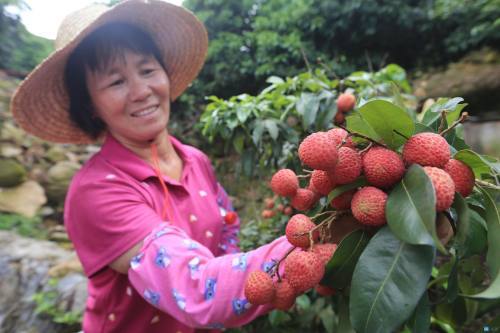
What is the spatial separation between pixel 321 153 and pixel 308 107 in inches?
33.3

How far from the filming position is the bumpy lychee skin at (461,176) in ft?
1.43

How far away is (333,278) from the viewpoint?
0.49 meters

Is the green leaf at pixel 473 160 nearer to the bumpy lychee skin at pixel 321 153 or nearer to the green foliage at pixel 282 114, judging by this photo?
the bumpy lychee skin at pixel 321 153

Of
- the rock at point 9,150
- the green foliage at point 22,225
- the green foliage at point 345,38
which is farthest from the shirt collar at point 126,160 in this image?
the rock at point 9,150

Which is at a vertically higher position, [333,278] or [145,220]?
[333,278]

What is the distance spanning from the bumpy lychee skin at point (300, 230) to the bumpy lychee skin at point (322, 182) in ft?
0.15

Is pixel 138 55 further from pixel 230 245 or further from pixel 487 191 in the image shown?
pixel 487 191

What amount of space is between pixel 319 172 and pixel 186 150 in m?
0.83

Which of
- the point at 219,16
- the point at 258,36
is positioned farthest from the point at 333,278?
the point at 219,16

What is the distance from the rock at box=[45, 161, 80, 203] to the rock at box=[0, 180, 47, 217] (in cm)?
7

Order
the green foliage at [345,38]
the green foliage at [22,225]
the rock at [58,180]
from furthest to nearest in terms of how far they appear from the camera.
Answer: the green foliage at [345,38] < the rock at [58,180] < the green foliage at [22,225]

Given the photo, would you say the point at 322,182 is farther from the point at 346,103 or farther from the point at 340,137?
the point at 346,103

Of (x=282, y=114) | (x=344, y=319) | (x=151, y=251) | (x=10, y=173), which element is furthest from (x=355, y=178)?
(x=10, y=173)

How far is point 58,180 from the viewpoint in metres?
3.36
